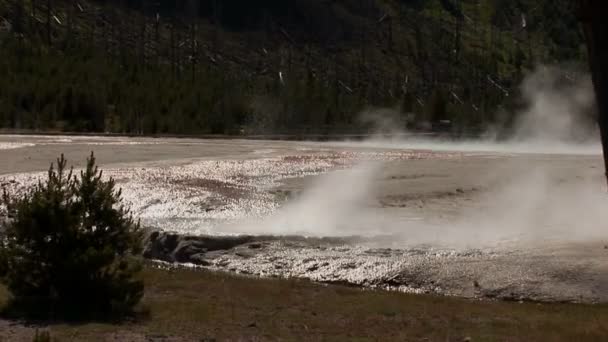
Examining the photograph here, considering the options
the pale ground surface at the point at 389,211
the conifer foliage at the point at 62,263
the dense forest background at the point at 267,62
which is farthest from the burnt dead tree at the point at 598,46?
the pale ground surface at the point at 389,211

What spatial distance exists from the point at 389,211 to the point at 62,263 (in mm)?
11210

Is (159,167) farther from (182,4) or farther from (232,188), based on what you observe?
(182,4)

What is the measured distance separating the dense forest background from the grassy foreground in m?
4.05

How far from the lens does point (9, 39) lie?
8588cm

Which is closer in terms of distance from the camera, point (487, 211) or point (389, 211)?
point (389, 211)

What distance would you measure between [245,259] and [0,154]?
1888cm

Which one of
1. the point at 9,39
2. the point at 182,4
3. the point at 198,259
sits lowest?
the point at 198,259

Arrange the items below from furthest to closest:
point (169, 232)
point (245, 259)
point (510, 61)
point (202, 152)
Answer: point (510, 61) → point (202, 152) → point (169, 232) → point (245, 259)

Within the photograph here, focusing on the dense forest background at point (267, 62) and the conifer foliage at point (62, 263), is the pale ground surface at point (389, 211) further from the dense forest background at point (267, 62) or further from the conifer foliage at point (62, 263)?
the dense forest background at point (267, 62)

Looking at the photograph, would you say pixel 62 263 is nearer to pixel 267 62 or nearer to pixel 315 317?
pixel 315 317

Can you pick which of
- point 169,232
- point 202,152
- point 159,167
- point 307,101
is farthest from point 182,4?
point 169,232

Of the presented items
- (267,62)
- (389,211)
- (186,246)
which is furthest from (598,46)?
(267,62)

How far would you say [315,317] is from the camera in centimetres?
1239

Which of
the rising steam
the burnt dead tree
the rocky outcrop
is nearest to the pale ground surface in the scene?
the rising steam
